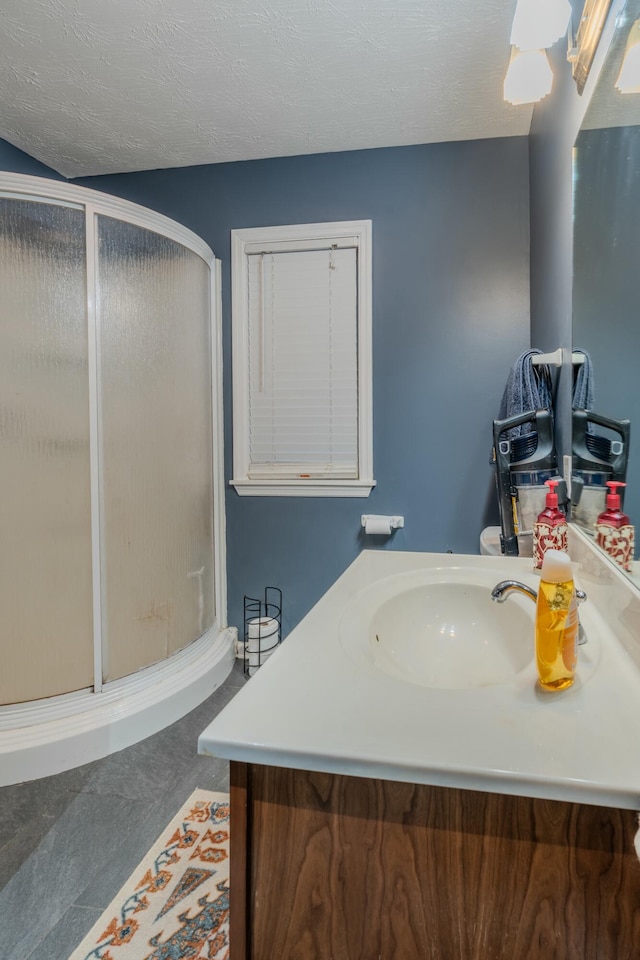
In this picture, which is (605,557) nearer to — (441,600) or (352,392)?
(441,600)

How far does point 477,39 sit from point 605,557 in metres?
1.79

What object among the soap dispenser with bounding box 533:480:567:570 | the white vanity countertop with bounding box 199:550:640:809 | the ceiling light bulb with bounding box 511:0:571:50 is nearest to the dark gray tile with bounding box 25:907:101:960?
the white vanity countertop with bounding box 199:550:640:809

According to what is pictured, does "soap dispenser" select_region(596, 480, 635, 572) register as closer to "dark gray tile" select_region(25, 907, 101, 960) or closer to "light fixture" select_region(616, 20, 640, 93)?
"light fixture" select_region(616, 20, 640, 93)

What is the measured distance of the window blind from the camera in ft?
7.29

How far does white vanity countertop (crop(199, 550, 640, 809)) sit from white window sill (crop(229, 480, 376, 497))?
60.9 inches

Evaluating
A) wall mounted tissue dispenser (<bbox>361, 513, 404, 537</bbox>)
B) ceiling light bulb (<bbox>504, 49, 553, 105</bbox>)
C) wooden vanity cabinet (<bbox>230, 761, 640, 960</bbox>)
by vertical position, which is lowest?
wooden vanity cabinet (<bbox>230, 761, 640, 960</bbox>)

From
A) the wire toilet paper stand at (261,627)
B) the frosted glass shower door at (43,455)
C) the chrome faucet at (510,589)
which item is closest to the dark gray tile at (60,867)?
the frosted glass shower door at (43,455)

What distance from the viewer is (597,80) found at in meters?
1.00

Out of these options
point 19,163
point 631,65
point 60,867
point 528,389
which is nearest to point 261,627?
point 60,867

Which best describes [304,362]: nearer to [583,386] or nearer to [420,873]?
[583,386]

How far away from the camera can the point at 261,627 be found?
223 centimetres

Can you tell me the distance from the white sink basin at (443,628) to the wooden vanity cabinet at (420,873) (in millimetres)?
273

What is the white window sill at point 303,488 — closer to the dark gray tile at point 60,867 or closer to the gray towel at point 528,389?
Answer: the gray towel at point 528,389

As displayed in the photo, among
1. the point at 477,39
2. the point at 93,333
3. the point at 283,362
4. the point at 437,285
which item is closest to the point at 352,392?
the point at 283,362
